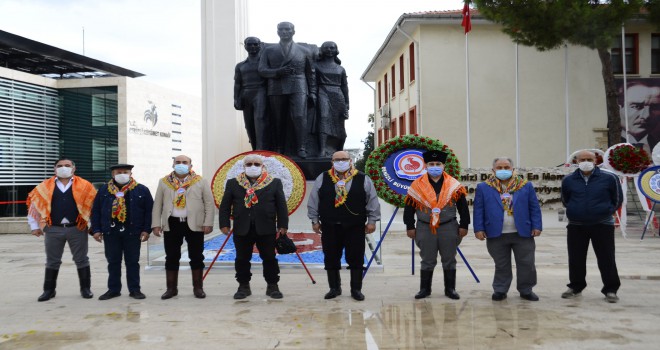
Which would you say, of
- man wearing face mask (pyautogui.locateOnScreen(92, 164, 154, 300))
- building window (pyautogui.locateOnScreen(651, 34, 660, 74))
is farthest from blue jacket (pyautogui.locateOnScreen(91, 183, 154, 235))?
building window (pyautogui.locateOnScreen(651, 34, 660, 74))

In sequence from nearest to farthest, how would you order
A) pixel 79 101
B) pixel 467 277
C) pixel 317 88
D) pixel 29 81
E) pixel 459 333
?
pixel 459 333 < pixel 467 277 < pixel 317 88 < pixel 29 81 < pixel 79 101

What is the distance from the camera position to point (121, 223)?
7.49 metres

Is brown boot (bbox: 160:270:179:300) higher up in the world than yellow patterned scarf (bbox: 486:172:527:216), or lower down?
lower down

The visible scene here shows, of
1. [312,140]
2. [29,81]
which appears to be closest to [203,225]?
[312,140]

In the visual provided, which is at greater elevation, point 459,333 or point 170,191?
point 170,191

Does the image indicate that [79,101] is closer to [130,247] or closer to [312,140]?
[312,140]

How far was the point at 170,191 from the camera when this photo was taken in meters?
7.53

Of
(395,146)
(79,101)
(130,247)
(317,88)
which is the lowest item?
(130,247)

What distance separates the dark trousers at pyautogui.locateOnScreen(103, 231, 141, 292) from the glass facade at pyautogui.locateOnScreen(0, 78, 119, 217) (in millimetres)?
27640

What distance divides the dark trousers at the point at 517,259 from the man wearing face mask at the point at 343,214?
1.33m

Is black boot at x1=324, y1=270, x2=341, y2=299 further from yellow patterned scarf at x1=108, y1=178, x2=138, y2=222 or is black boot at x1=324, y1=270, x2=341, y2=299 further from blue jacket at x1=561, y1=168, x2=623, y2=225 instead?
blue jacket at x1=561, y1=168, x2=623, y2=225

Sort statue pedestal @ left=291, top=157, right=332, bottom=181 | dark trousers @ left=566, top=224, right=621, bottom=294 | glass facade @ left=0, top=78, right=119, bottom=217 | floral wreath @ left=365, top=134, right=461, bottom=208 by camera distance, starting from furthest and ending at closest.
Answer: glass facade @ left=0, top=78, right=119, bottom=217 → statue pedestal @ left=291, top=157, right=332, bottom=181 → floral wreath @ left=365, top=134, right=461, bottom=208 → dark trousers @ left=566, top=224, right=621, bottom=294

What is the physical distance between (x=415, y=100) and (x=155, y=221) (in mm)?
19378

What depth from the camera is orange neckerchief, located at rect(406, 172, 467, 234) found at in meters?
7.22
